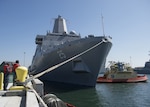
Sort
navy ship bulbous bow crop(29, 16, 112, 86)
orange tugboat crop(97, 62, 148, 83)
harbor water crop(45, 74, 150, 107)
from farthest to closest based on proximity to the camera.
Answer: orange tugboat crop(97, 62, 148, 83) < navy ship bulbous bow crop(29, 16, 112, 86) < harbor water crop(45, 74, 150, 107)

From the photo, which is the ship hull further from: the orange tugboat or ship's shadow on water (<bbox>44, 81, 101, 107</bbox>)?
the orange tugboat

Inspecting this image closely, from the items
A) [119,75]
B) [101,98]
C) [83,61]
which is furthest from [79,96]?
[119,75]

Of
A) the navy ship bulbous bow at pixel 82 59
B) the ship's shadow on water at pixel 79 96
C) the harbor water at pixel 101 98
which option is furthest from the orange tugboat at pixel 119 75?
the harbor water at pixel 101 98

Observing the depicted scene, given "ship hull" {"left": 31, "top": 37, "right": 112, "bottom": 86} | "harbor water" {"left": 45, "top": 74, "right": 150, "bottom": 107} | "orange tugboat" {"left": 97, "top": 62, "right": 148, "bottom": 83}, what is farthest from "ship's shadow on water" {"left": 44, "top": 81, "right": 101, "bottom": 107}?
"orange tugboat" {"left": 97, "top": 62, "right": 148, "bottom": 83}

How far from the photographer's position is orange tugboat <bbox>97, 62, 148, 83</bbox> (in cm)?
2960

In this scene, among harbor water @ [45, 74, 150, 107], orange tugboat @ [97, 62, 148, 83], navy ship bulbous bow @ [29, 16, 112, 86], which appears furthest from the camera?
orange tugboat @ [97, 62, 148, 83]

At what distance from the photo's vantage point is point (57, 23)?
101 feet

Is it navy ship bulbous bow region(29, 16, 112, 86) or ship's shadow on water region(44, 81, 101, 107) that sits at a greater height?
navy ship bulbous bow region(29, 16, 112, 86)

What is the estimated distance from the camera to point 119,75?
30500mm

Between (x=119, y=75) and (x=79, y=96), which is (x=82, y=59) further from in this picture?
(x=119, y=75)

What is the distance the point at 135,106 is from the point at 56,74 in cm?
1130

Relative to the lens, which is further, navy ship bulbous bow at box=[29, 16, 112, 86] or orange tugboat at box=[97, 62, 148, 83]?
orange tugboat at box=[97, 62, 148, 83]

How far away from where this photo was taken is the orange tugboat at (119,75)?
29597mm

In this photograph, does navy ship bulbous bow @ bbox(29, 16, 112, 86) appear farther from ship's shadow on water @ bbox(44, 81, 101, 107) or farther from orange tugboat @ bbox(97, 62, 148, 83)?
orange tugboat @ bbox(97, 62, 148, 83)
